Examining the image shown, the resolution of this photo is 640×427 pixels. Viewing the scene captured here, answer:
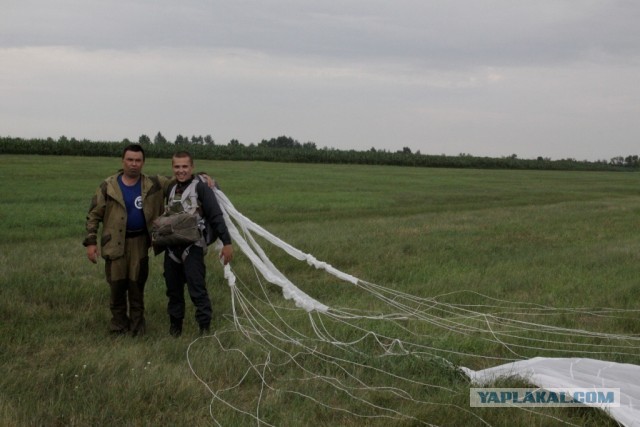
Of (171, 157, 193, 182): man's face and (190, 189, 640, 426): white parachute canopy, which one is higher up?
(171, 157, 193, 182): man's face

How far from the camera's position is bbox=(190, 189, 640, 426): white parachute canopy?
417 centimetres

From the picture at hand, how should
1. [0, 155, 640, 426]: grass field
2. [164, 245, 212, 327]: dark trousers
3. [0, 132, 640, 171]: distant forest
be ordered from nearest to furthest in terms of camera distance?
[0, 155, 640, 426]: grass field < [164, 245, 212, 327]: dark trousers < [0, 132, 640, 171]: distant forest

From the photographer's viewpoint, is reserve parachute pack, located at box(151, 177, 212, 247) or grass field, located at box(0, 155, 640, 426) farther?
reserve parachute pack, located at box(151, 177, 212, 247)

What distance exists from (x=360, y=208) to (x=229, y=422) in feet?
51.0

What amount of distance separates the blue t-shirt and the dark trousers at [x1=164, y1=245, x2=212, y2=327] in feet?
1.27

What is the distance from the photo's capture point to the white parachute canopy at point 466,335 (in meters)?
4.17

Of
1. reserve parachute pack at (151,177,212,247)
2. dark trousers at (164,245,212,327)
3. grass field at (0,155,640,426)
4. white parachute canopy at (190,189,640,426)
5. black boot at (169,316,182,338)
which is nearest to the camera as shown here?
grass field at (0,155,640,426)

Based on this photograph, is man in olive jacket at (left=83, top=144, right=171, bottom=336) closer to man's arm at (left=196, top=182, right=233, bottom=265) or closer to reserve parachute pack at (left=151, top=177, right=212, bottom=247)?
reserve parachute pack at (left=151, top=177, right=212, bottom=247)

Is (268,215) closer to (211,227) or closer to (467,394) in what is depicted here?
(211,227)

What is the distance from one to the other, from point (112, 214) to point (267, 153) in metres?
58.6

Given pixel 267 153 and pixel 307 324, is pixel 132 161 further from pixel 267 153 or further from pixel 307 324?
pixel 267 153

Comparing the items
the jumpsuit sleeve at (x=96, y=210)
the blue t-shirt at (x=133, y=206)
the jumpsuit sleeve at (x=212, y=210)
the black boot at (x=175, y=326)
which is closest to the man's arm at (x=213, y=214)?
the jumpsuit sleeve at (x=212, y=210)

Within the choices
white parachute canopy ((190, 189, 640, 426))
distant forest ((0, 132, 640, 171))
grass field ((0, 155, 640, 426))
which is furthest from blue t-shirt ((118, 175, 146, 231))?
distant forest ((0, 132, 640, 171))

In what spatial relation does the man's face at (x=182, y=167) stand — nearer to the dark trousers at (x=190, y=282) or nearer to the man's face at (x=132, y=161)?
the man's face at (x=132, y=161)
